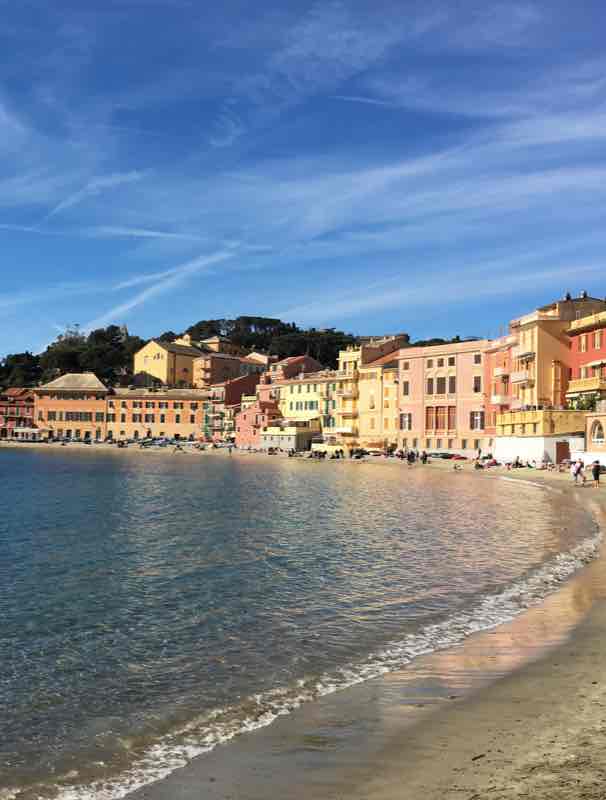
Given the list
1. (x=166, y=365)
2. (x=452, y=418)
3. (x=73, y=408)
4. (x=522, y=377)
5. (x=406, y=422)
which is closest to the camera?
(x=522, y=377)

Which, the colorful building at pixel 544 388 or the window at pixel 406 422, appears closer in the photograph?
the colorful building at pixel 544 388

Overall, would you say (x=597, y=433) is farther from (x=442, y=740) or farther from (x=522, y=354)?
(x=442, y=740)

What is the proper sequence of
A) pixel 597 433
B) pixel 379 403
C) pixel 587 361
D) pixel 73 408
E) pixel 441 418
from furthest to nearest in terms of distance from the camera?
pixel 73 408 < pixel 379 403 < pixel 441 418 < pixel 587 361 < pixel 597 433

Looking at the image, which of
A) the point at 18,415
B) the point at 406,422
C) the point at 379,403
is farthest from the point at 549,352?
the point at 18,415

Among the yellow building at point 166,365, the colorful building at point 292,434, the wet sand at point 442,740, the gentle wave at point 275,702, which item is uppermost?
the yellow building at point 166,365

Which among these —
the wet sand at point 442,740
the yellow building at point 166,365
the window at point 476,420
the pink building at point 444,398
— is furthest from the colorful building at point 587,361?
the yellow building at point 166,365

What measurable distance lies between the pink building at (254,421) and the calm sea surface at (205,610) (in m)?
88.1

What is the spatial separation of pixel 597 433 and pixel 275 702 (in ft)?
175

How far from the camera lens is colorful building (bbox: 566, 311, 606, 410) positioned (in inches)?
2586

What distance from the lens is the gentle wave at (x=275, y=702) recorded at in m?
8.46

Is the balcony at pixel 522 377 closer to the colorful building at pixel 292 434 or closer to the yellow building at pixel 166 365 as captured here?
the colorful building at pixel 292 434

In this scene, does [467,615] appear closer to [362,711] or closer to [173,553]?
[362,711]

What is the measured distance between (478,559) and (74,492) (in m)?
37.9

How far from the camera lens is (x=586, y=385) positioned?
67688 mm
